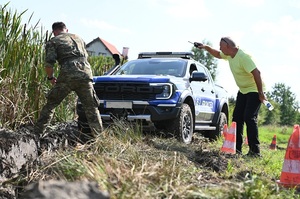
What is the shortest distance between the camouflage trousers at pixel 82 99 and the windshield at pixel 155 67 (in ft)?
7.93

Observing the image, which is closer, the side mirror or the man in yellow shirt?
the man in yellow shirt

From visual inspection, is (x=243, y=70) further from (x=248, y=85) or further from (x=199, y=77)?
(x=199, y=77)

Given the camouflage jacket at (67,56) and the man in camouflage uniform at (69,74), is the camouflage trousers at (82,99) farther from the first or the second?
the camouflage jacket at (67,56)

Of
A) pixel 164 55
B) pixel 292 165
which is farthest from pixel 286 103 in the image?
pixel 292 165

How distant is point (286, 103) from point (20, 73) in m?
99.2

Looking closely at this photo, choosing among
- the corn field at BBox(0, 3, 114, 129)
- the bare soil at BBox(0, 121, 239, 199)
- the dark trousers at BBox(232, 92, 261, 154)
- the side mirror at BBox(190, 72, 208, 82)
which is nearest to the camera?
the bare soil at BBox(0, 121, 239, 199)

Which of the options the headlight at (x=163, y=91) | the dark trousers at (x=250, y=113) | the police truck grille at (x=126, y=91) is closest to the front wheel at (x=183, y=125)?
the headlight at (x=163, y=91)

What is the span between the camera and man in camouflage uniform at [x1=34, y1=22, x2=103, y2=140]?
6762 millimetres

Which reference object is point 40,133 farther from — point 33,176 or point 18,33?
point 33,176

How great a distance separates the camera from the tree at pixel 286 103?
95938 mm

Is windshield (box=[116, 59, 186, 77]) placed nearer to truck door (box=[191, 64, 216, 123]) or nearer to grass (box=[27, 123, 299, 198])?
truck door (box=[191, 64, 216, 123])

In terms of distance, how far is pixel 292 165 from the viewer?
5035 millimetres

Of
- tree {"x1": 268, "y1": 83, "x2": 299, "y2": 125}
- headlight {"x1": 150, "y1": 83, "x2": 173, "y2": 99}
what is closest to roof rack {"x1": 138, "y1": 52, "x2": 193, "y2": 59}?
headlight {"x1": 150, "y1": 83, "x2": 173, "y2": 99}

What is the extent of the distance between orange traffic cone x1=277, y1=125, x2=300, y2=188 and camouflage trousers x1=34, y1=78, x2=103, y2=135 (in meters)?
2.68
